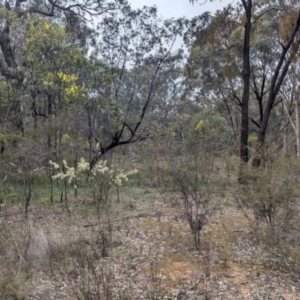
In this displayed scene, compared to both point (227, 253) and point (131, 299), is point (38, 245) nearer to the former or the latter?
point (131, 299)

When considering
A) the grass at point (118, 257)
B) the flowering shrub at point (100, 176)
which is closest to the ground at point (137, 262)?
the grass at point (118, 257)

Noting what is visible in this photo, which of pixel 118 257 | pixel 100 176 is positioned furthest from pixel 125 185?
pixel 118 257

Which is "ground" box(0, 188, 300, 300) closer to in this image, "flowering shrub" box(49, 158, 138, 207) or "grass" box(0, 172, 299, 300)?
"grass" box(0, 172, 299, 300)

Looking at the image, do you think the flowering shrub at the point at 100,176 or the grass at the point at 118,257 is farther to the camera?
the flowering shrub at the point at 100,176

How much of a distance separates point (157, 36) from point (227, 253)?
440 inches

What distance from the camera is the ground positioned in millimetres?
4383

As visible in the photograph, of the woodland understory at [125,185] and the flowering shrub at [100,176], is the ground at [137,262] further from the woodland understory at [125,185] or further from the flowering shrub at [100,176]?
the flowering shrub at [100,176]

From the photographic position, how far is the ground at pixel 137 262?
4.38 metres

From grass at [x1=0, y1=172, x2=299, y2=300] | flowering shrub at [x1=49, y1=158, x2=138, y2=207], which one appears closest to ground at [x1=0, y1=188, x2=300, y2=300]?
grass at [x1=0, y1=172, x2=299, y2=300]

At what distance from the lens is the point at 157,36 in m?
15.4

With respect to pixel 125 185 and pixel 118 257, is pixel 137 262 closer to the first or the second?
pixel 118 257

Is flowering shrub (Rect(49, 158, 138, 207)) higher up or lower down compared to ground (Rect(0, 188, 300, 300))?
higher up

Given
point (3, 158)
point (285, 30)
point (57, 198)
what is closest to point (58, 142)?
point (57, 198)

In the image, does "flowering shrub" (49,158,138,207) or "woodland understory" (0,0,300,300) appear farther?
"flowering shrub" (49,158,138,207)
